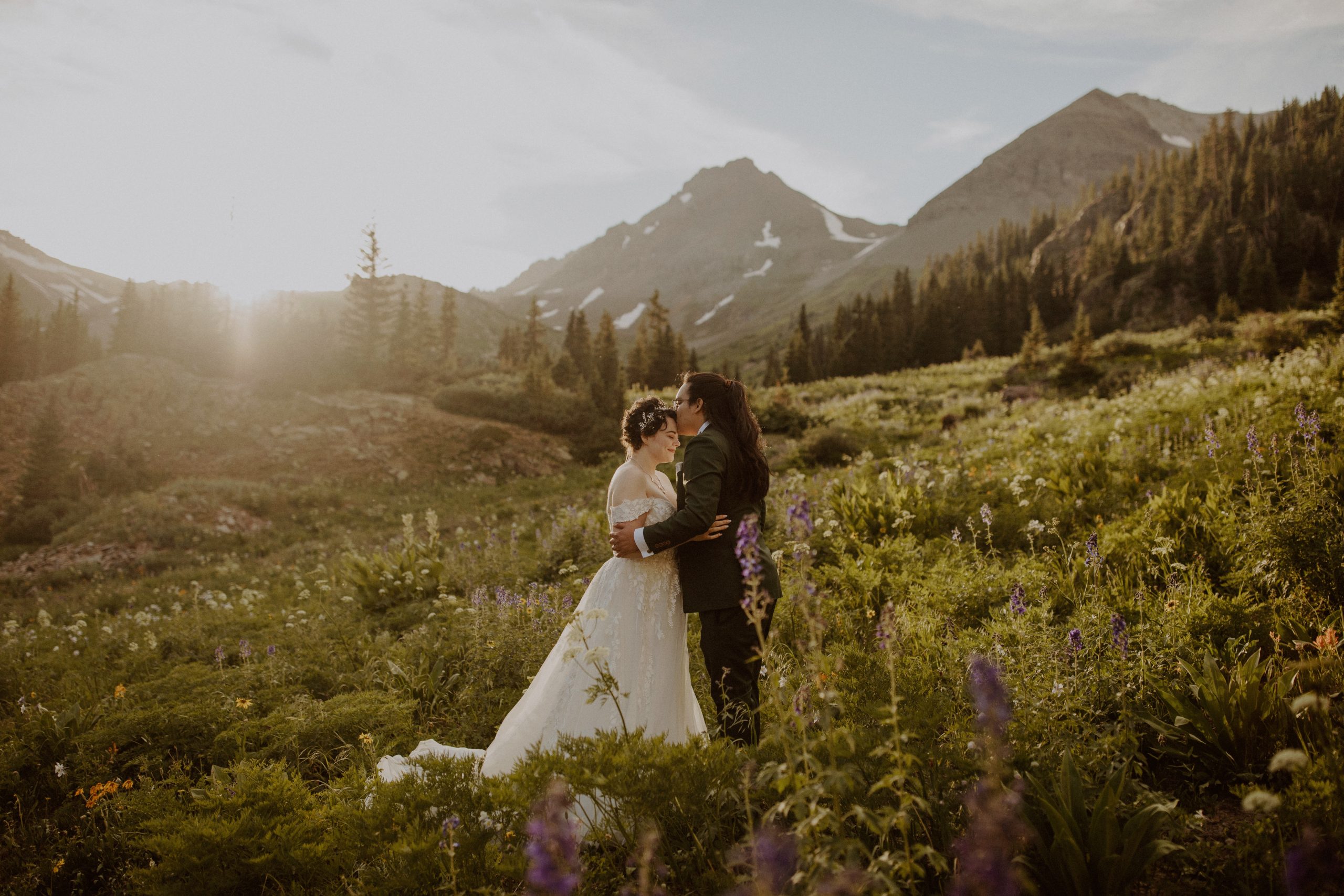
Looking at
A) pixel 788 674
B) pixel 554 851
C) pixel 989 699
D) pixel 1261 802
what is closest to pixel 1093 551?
pixel 788 674

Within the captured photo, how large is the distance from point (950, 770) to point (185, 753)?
17.9 ft

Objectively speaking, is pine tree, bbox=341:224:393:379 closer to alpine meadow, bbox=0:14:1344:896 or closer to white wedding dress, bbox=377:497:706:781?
alpine meadow, bbox=0:14:1344:896

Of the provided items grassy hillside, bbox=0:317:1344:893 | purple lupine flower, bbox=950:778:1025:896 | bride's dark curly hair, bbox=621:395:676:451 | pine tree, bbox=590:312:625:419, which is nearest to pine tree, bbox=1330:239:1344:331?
grassy hillside, bbox=0:317:1344:893

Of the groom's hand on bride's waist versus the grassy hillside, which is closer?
the grassy hillside

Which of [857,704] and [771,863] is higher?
[771,863]

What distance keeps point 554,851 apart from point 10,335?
6002 cm

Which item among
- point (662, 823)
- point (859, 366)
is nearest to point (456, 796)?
point (662, 823)

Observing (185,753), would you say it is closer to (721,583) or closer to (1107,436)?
(721,583)

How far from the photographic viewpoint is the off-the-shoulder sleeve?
4168mm

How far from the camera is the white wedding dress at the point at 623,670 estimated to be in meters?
3.88

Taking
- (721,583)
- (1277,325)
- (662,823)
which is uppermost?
(1277,325)

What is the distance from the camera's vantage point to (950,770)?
9.57 ft

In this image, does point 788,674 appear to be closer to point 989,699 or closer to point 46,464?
point 989,699

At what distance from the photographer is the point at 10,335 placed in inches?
1644
